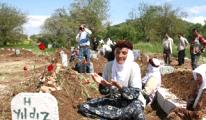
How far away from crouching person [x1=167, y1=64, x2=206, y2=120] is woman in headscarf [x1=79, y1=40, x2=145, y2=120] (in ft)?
2.08

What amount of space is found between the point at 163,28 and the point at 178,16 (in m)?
2.97

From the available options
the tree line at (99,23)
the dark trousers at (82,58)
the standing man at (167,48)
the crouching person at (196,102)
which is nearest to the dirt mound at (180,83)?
the crouching person at (196,102)

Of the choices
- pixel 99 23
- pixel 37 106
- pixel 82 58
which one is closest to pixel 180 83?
pixel 82 58

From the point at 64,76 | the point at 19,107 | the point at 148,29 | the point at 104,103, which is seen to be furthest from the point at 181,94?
the point at 148,29

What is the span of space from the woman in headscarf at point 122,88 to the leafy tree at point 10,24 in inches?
2301

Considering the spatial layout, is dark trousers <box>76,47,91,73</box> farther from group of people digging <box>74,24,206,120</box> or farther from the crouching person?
the crouching person

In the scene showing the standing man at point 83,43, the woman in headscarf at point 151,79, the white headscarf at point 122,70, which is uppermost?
the standing man at point 83,43

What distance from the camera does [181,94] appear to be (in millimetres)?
10734

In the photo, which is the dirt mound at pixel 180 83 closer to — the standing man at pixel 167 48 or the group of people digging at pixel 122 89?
the group of people digging at pixel 122 89

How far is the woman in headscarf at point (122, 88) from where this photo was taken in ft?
23.3

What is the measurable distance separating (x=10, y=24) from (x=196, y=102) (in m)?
59.5

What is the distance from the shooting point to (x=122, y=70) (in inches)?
284

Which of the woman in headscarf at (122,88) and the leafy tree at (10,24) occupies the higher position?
the leafy tree at (10,24)

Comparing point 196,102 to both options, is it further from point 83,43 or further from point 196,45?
point 196,45
